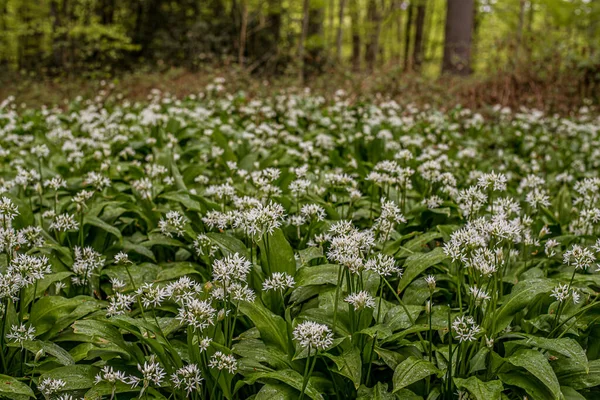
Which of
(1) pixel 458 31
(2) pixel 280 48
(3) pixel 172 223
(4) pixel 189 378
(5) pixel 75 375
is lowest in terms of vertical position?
(5) pixel 75 375

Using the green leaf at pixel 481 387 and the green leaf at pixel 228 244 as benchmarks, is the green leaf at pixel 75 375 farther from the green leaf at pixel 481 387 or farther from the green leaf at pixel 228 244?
the green leaf at pixel 481 387

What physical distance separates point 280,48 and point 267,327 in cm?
1322

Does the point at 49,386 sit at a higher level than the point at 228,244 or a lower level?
lower

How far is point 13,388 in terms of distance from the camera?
82.4 inches

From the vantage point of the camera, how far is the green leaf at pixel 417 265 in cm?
268

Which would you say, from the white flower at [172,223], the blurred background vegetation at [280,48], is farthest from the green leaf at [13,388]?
the blurred background vegetation at [280,48]

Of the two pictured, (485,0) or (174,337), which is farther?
(485,0)

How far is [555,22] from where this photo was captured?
1402cm

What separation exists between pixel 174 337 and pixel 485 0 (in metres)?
20.8

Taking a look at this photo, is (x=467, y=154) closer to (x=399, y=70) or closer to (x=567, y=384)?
(x=567, y=384)

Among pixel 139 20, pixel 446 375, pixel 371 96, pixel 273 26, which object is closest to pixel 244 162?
pixel 446 375

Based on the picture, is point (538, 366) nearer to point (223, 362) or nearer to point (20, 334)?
point (223, 362)

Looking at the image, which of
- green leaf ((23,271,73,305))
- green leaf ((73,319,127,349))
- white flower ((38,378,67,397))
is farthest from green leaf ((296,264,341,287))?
green leaf ((23,271,73,305))

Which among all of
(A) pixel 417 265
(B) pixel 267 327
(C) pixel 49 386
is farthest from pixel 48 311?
(A) pixel 417 265
